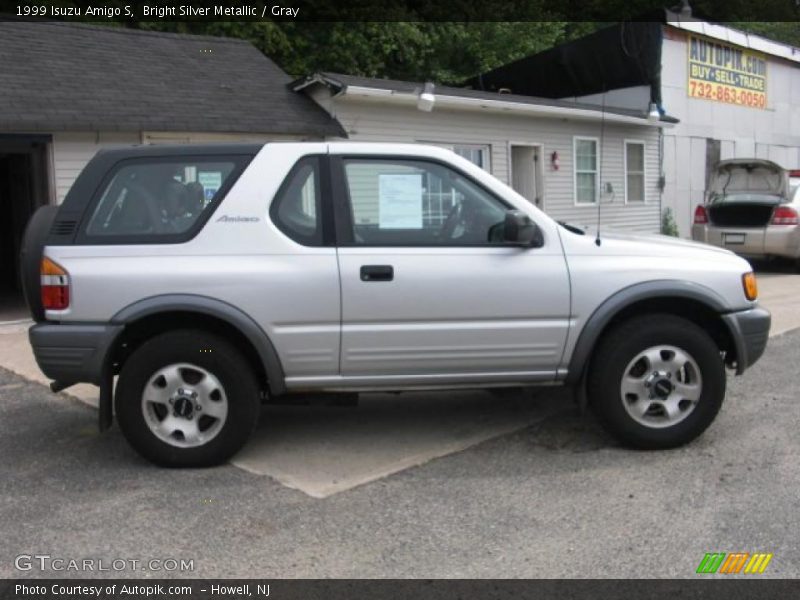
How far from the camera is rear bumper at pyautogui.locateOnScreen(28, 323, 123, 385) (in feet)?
14.1

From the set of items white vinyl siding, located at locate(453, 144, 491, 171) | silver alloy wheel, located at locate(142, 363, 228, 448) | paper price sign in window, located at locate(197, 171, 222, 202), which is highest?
white vinyl siding, located at locate(453, 144, 491, 171)

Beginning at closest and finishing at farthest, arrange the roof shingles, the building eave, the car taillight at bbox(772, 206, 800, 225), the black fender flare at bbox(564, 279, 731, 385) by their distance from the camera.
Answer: the black fender flare at bbox(564, 279, 731, 385), the roof shingles, the building eave, the car taillight at bbox(772, 206, 800, 225)

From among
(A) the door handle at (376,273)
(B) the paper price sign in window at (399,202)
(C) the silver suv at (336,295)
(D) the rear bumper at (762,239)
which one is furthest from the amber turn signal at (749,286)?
(D) the rear bumper at (762,239)

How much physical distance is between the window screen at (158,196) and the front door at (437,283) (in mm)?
775

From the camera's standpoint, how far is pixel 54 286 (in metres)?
4.34

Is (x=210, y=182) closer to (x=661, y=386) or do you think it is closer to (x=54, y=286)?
(x=54, y=286)

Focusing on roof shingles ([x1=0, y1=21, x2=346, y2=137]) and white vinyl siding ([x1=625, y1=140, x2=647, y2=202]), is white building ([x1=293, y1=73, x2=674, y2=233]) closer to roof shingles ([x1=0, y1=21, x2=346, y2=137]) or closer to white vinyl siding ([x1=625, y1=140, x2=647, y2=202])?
white vinyl siding ([x1=625, y1=140, x2=647, y2=202])

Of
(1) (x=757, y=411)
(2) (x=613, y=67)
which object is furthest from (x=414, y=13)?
(1) (x=757, y=411)

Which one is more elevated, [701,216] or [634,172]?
[634,172]

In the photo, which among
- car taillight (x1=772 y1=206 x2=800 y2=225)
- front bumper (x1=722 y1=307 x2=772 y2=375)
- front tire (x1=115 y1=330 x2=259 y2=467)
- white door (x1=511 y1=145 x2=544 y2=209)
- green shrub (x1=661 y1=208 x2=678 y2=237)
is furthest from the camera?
green shrub (x1=661 y1=208 x2=678 y2=237)

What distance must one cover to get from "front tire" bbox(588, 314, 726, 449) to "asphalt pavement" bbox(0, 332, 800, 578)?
6.6 inches

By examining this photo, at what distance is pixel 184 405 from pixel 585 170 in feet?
41.3

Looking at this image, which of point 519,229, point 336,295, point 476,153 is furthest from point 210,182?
point 476,153

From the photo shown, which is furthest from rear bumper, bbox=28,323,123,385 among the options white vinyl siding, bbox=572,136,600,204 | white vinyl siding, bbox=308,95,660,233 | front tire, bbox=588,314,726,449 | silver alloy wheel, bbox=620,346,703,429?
white vinyl siding, bbox=572,136,600,204
